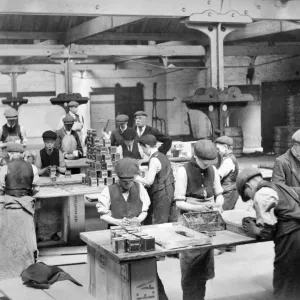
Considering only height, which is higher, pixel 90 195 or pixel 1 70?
pixel 1 70

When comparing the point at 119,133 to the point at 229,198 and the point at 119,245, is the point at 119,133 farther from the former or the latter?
the point at 119,245

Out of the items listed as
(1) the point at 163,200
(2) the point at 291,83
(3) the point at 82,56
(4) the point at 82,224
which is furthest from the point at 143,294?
(2) the point at 291,83

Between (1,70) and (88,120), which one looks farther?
(88,120)

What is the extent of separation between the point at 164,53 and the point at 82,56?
331 centimetres

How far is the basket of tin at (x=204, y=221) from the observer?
593 cm

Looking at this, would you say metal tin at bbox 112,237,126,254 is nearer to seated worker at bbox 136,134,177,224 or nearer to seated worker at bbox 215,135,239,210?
seated worker at bbox 136,134,177,224

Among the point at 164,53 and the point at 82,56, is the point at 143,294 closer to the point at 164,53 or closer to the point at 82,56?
Answer: the point at 82,56

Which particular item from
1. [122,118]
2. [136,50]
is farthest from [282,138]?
[122,118]

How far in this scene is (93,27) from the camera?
14.8 metres

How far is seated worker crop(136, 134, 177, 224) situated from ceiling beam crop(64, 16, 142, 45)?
5394mm

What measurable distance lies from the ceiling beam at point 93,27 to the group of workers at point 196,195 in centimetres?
464

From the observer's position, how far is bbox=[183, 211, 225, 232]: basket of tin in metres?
5.93

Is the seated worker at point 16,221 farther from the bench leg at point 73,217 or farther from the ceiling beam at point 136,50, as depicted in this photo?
the ceiling beam at point 136,50

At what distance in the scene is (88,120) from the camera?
25031mm
